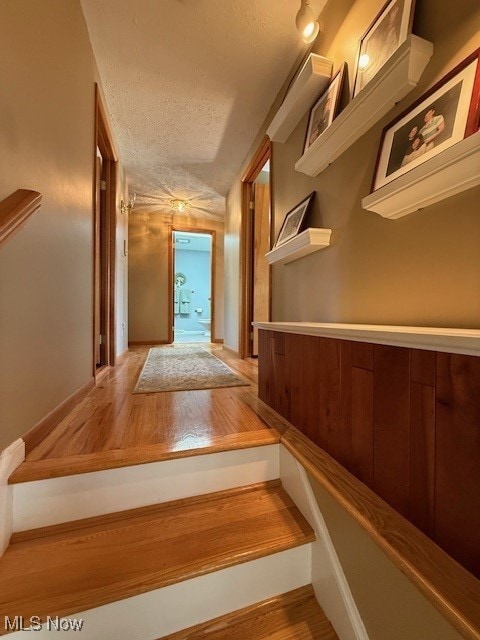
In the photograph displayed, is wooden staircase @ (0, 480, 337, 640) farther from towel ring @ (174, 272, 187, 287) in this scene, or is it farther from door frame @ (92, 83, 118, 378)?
towel ring @ (174, 272, 187, 287)

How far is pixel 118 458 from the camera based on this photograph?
2.99 feet

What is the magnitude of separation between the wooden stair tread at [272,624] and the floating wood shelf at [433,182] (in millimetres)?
1314

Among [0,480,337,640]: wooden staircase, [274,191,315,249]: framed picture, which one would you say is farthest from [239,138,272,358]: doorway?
[0,480,337,640]: wooden staircase

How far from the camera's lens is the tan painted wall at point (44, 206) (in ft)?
2.79

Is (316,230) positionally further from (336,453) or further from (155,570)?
(155,570)

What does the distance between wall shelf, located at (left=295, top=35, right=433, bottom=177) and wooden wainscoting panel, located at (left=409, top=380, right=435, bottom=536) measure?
0.99m

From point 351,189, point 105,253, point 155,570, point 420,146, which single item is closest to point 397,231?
point 420,146

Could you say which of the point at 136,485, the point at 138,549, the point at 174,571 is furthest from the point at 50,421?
the point at 174,571

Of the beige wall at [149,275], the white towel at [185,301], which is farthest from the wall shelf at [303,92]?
the white towel at [185,301]

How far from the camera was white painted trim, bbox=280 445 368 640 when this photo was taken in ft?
2.36

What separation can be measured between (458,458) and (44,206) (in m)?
1.58

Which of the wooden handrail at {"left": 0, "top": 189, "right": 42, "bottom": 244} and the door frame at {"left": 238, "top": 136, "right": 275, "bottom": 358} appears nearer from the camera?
the wooden handrail at {"left": 0, "top": 189, "right": 42, "bottom": 244}

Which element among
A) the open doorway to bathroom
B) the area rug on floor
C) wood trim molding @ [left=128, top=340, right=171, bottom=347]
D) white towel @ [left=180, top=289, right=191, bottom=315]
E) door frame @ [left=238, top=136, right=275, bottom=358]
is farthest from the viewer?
white towel @ [left=180, top=289, right=191, bottom=315]

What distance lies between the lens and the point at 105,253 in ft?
8.52
